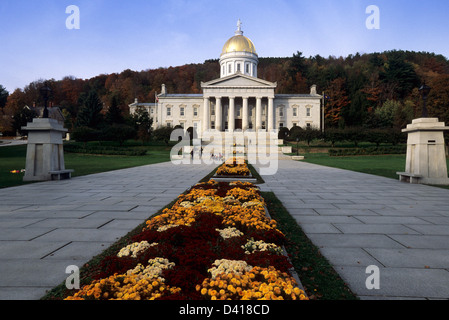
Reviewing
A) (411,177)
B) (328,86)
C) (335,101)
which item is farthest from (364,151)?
(328,86)

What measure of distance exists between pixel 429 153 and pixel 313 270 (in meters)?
11.9

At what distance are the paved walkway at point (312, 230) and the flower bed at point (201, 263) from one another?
0.97 meters

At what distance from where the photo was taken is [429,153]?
1226 cm

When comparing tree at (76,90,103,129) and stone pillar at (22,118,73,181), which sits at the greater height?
tree at (76,90,103,129)

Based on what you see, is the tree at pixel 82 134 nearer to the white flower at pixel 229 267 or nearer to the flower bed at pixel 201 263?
the flower bed at pixel 201 263

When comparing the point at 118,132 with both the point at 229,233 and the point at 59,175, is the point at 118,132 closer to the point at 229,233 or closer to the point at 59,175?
the point at 59,175

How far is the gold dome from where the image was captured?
227ft

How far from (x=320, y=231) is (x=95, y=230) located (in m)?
4.60

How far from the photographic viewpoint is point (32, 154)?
1276 cm

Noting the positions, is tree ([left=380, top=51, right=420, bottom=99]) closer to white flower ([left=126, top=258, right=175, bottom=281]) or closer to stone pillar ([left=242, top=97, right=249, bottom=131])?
stone pillar ([left=242, top=97, right=249, bottom=131])

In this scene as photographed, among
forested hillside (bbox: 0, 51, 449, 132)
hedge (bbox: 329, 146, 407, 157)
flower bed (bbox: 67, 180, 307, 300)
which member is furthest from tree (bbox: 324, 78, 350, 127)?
flower bed (bbox: 67, 180, 307, 300)

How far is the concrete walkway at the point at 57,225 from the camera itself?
355cm

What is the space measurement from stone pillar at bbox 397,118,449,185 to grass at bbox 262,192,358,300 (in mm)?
9932
